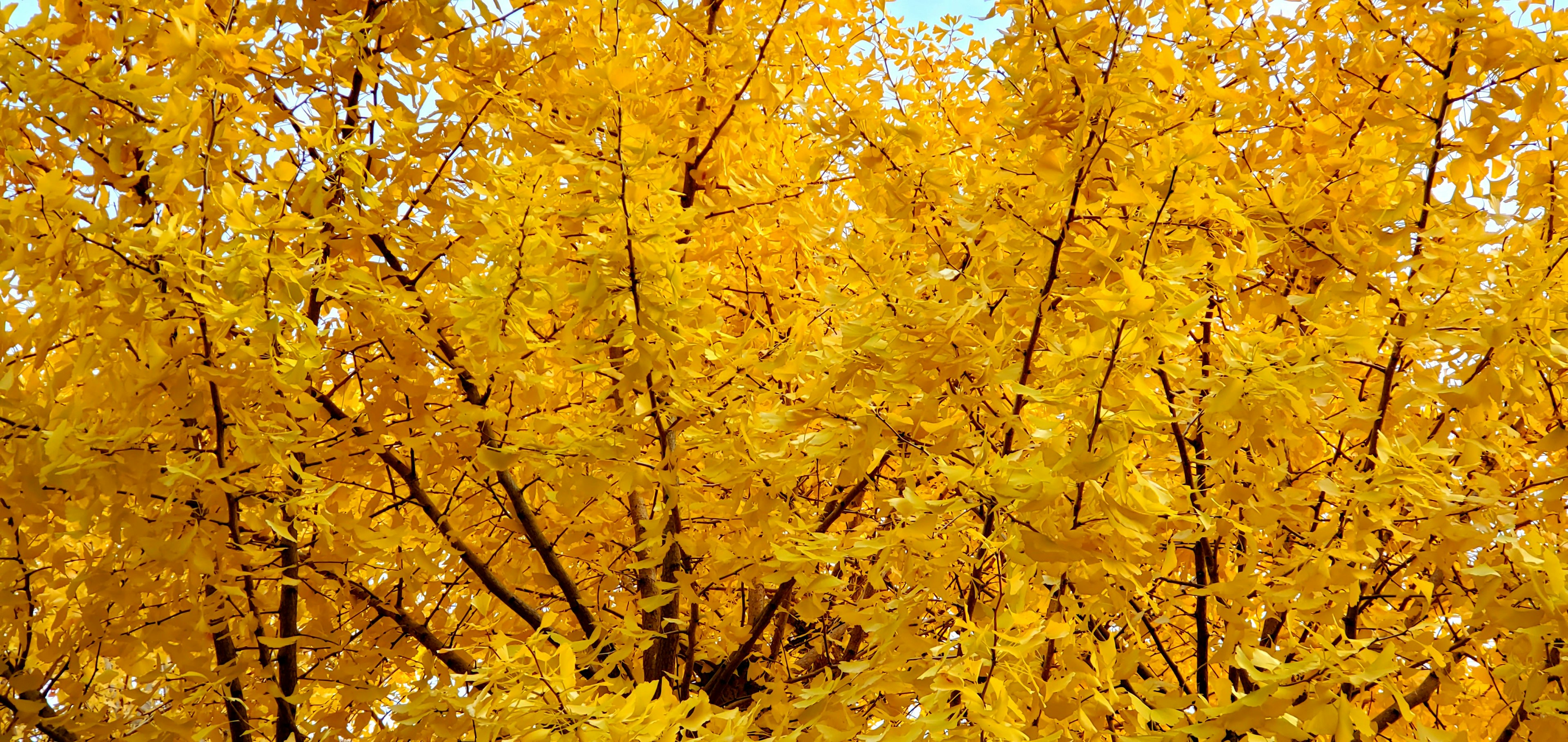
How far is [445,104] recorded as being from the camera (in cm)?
272

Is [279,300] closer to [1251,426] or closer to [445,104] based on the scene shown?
[445,104]

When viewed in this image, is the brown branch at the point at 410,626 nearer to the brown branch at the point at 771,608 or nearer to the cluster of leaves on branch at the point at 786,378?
the cluster of leaves on branch at the point at 786,378

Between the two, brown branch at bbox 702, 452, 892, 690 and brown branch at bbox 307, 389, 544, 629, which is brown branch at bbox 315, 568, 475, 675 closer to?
brown branch at bbox 307, 389, 544, 629

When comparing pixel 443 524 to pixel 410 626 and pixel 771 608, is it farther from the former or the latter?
pixel 771 608

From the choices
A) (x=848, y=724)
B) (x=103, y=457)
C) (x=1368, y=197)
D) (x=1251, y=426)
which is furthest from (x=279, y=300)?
(x=1368, y=197)

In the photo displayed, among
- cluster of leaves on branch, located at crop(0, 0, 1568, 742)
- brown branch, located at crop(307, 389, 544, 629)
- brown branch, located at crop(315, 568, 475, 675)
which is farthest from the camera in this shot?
brown branch, located at crop(315, 568, 475, 675)

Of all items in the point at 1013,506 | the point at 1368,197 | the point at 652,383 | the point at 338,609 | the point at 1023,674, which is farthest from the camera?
the point at 338,609

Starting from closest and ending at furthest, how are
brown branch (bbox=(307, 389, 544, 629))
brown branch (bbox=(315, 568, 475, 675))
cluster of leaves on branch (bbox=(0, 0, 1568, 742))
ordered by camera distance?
cluster of leaves on branch (bbox=(0, 0, 1568, 742)) < brown branch (bbox=(307, 389, 544, 629)) < brown branch (bbox=(315, 568, 475, 675))

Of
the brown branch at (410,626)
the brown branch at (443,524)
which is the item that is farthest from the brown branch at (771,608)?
the brown branch at (410,626)

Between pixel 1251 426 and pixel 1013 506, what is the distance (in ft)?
1.83

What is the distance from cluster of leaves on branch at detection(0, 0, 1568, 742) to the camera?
2047mm

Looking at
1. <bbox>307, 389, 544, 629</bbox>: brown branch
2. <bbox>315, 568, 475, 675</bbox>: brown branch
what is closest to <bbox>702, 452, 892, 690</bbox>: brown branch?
<bbox>307, 389, 544, 629</bbox>: brown branch

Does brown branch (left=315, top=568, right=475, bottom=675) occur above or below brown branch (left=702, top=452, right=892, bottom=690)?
above

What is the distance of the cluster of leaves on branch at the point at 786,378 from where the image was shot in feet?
6.72
